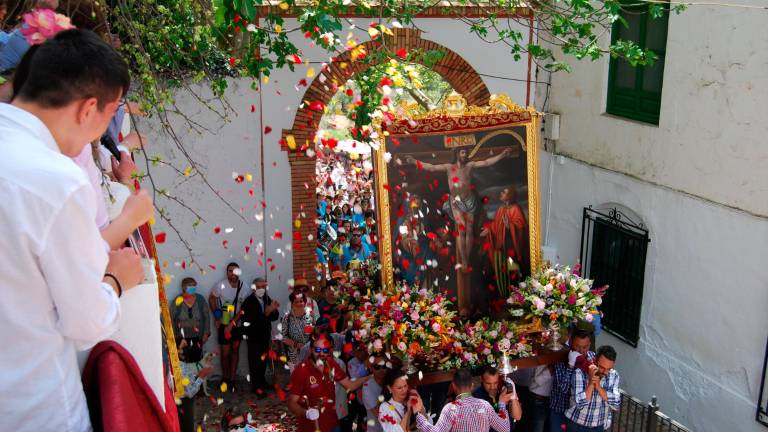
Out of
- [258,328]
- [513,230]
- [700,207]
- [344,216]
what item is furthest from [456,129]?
[344,216]

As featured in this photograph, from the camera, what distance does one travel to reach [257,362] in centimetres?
1036

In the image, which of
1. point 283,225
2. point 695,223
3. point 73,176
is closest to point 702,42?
point 695,223

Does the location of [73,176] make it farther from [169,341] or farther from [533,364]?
[533,364]

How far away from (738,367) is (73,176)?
28.2ft

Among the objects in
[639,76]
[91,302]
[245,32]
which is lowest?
[639,76]

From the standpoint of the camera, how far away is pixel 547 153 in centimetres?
1212

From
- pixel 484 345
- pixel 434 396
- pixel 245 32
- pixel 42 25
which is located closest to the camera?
pixel 42 25

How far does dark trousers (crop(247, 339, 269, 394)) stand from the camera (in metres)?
10.3

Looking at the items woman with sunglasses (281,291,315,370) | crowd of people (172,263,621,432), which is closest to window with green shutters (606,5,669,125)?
crowd of people (172,263,621,432)

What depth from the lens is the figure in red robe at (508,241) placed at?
8.84 metres

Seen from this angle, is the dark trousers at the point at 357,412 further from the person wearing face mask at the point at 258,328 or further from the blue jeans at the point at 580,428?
the person wearing face mask at the point at 258,328

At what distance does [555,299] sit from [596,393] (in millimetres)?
1193

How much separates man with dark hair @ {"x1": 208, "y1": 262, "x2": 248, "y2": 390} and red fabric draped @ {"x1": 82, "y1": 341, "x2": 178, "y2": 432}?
27.0ft

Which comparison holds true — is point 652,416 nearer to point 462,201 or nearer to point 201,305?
point 462,201
